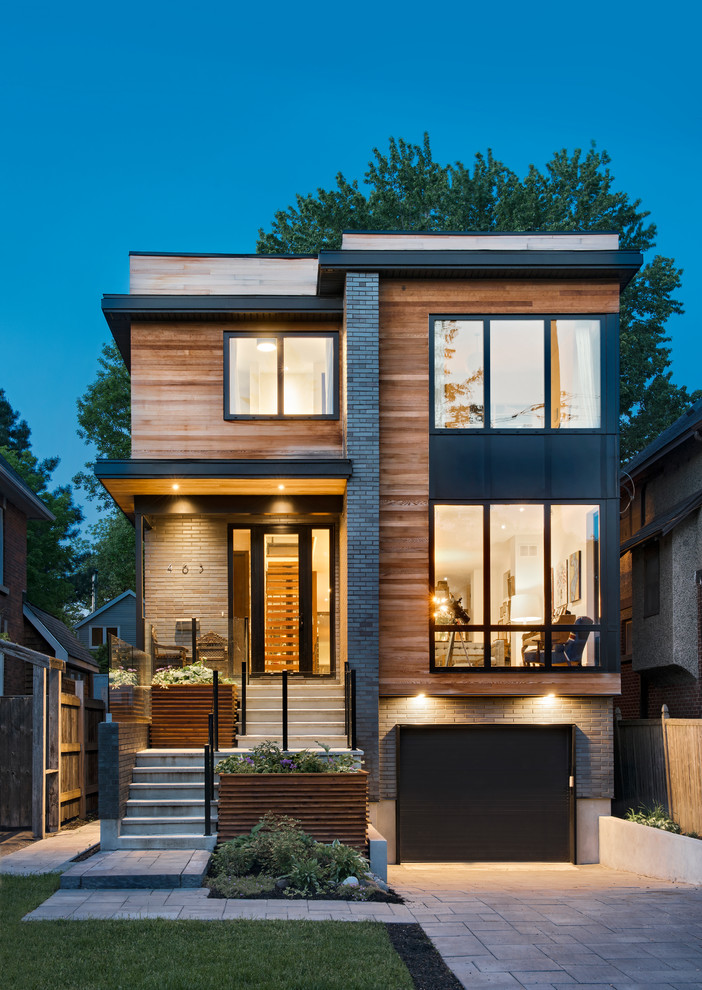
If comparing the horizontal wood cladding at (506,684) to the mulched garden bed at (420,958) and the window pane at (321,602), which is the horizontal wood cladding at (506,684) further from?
the mulched garden bed at (420,958)

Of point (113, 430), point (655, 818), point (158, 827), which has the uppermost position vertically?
point (113, 430)

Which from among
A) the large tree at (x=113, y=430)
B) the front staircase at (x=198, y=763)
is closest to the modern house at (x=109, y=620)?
the large tree at (x=113, y=430)

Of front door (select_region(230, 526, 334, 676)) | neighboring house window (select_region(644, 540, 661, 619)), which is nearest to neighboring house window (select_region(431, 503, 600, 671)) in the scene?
front door (select_region(230, 526, 334, 676))

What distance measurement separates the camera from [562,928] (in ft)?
27.6

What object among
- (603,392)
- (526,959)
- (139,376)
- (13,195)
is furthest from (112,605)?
(13,195)

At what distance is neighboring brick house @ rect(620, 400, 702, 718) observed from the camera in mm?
16141

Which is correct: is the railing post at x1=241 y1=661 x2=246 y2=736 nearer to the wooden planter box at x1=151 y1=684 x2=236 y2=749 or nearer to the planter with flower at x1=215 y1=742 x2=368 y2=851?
the wooden planter box at x1=151 y1=684 x2=236 y2=749

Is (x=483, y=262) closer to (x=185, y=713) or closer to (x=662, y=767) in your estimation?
(x=662, y=767)

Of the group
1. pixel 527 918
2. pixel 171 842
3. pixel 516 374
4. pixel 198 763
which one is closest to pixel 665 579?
pixel 516 374

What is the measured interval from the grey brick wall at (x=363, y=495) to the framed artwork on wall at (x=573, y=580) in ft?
8.49

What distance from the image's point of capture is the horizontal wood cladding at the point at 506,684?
13.9 metres

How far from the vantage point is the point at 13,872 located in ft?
32.7

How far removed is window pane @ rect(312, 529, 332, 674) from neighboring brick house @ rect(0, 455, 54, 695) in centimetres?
656

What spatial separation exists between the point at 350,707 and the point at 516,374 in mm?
5037
